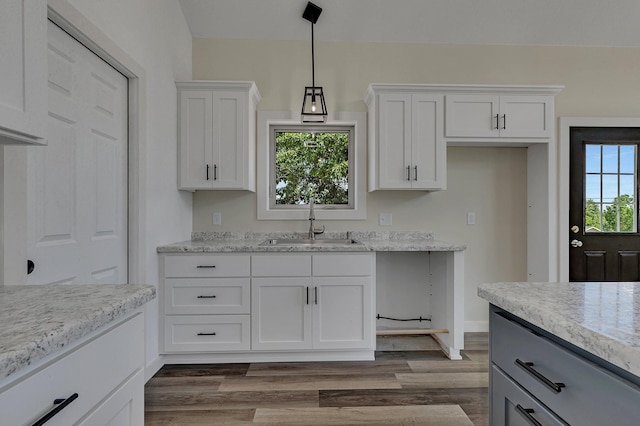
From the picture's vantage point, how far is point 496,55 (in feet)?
10.7

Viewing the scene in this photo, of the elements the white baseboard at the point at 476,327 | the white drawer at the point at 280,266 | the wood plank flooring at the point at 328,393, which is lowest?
the wood plank flooring at the point at 328,393

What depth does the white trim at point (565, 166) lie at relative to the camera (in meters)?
3.17

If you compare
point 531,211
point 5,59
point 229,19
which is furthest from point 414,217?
point 5,59

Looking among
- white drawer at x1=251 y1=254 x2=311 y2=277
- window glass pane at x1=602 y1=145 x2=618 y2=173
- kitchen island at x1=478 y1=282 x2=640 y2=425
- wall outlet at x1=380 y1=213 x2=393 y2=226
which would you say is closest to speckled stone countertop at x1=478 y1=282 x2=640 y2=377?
kitchen island at x1=478 y1=282 x2=640 y2=425

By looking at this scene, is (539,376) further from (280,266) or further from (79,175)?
(79,175)

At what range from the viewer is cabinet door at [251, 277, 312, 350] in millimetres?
2480

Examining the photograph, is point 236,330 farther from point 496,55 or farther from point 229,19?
point 496,55

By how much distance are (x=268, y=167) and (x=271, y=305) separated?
1.32 meters

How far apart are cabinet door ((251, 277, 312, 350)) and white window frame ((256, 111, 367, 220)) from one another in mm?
848

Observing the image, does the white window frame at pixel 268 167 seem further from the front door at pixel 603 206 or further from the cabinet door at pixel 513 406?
the cabinet door at pixel 513 406

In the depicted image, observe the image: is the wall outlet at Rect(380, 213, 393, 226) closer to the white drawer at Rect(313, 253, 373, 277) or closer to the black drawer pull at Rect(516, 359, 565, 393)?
the white drawer at Rect(313, 253, 373, 277)

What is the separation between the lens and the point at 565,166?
3.19 metres

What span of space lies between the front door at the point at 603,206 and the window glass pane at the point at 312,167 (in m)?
2.16

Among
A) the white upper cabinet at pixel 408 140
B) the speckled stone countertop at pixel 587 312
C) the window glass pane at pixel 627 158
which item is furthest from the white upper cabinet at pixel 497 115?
the speckled stone countertop at pixel 587 312
